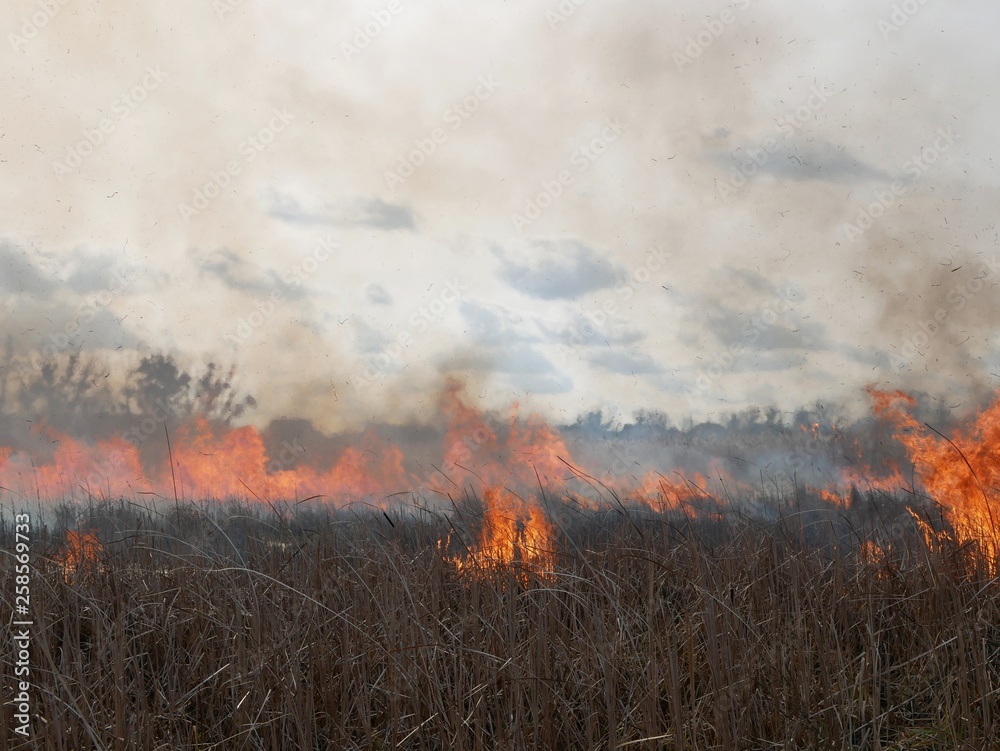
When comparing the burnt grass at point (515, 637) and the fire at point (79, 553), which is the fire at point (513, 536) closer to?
the burnt grass at point (515, 637)

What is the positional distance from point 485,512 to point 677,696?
399cm

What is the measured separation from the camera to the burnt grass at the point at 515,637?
485cm

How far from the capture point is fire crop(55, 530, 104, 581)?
7.38 m

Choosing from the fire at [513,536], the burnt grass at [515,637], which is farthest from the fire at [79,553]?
the fire at [513,536]

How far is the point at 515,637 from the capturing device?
213 inches

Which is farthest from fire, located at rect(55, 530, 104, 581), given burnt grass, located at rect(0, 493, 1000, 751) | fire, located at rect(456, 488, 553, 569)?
fire, located at rect(456, 488, 553, 569)

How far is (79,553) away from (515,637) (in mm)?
4757

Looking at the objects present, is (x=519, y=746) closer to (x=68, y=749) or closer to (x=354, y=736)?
(x=354, y=736)

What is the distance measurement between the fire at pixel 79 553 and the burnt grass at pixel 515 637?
9 cm

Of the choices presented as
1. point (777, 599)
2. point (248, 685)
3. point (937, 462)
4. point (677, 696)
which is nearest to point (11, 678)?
point (248, 685)

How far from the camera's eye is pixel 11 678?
5668 mm

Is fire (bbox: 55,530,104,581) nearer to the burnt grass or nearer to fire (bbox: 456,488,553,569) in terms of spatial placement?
the burnt grass

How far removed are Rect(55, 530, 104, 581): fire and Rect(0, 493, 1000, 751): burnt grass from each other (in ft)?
0.30

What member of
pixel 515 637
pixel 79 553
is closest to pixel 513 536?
pixel 515 637
